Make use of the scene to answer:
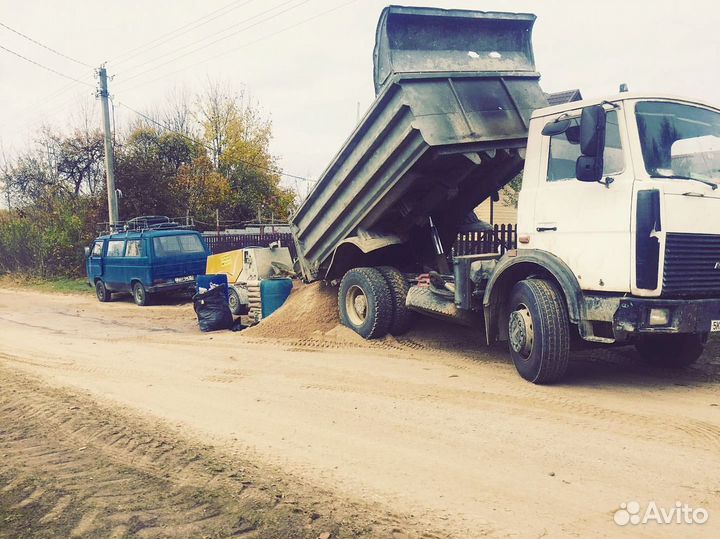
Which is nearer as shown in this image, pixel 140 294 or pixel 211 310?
→ pixel 211 310

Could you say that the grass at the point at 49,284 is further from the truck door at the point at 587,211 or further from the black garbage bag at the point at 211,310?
the truck door at the point at 587,211

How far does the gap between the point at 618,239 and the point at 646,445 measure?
1878mm

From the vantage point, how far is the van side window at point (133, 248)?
16.7 m

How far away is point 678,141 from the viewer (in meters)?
5.93

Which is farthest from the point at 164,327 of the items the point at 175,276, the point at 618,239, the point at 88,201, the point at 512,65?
the point at 88,201

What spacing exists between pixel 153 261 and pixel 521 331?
1200cm

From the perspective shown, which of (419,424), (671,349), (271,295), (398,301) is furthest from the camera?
(271,295)

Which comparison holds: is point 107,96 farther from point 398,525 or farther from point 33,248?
point 398,525

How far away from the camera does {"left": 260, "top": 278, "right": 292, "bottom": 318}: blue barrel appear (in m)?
11.1

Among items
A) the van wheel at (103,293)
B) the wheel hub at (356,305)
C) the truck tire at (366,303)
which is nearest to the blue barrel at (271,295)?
the truck tire at (366,303)

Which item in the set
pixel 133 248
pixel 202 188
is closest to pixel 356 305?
pixel 133 248

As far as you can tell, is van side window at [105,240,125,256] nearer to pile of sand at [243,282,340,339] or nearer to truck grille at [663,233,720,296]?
pile of sand at [243,282,340,339]

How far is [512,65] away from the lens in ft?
26.7

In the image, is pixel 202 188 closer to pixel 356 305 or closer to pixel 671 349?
pixel 356 305
